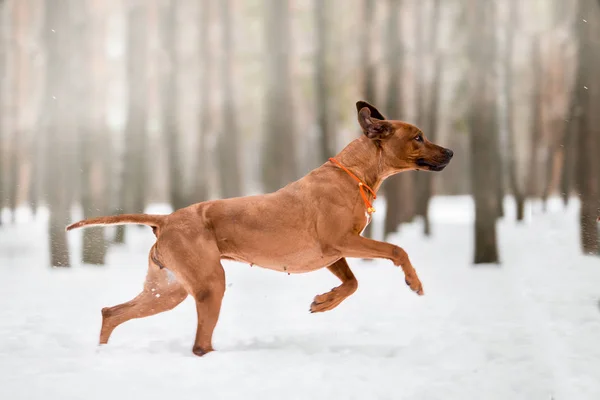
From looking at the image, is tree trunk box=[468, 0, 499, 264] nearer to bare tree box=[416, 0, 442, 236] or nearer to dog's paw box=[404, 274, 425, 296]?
bare tree box=[416, 0, 442, 236]

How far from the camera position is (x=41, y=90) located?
37.3 ft

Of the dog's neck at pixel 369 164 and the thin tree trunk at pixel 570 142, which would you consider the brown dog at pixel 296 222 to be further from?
the thin tree trunk at pixel 570 142

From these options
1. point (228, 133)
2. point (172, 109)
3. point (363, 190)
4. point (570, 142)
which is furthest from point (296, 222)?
point (570, 142)

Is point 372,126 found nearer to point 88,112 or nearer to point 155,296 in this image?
point 155,296

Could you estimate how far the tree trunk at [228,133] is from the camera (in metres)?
13.2

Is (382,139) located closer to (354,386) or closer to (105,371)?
(354,386)

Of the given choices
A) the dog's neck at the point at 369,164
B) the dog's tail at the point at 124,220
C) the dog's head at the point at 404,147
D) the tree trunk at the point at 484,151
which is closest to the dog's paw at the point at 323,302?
the dog's neck at the point at 369,164

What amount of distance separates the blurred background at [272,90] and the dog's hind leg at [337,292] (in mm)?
5835

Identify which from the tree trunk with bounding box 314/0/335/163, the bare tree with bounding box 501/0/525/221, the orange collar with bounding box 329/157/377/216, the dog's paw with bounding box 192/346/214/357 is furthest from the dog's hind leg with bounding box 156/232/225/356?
the bare tree with bounding box 501/0/525/221

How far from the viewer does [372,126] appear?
4.23 metres

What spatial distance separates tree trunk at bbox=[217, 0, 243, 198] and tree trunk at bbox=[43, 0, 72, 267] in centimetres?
329

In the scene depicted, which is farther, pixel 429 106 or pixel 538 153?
pixel 538 153

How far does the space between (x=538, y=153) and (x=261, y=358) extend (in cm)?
1301

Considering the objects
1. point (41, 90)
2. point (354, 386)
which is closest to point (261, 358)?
point (354, 386)
